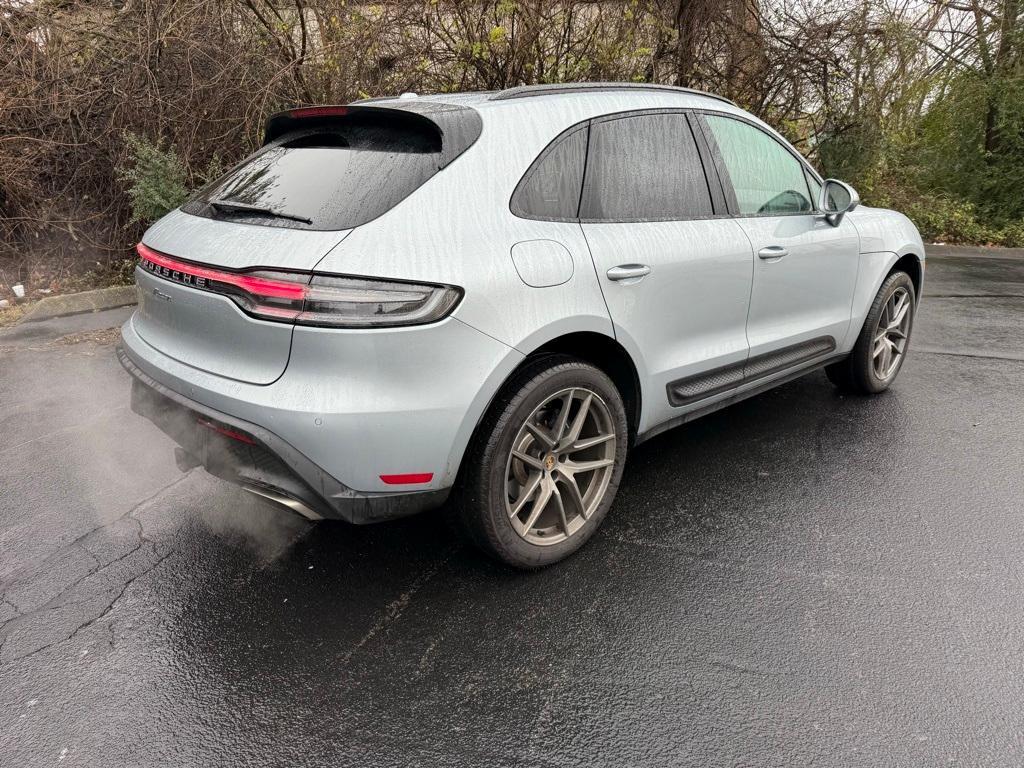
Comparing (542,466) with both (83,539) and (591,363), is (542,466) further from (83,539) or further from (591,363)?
(83,539)

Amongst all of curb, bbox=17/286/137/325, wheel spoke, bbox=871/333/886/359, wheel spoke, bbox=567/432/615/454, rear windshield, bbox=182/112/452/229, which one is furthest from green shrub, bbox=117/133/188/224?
wheel spoke, bbox=871/333/886/359

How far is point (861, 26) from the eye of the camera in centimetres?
963

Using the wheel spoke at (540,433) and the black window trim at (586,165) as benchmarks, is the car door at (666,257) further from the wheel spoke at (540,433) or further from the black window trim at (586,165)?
the wheel spoke at (540,433)

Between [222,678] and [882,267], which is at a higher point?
[882,267]

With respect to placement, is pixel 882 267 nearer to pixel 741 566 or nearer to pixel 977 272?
pixel 741 566

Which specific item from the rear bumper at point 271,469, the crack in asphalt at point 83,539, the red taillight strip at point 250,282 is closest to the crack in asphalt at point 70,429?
the crack in asphalt at point 83,539

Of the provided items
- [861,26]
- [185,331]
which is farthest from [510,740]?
[861,26]

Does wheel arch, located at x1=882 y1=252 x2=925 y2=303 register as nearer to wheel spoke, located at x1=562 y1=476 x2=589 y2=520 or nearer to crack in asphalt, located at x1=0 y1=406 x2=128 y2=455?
wheel spoke, located at x1=562 y1=476 x2=589 y2=520

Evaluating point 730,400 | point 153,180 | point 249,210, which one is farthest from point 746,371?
point 153,180

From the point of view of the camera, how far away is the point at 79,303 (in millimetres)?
6625

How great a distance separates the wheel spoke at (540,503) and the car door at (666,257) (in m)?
0.57

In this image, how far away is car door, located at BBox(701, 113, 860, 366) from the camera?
135 inches

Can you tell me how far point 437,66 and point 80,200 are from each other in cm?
388

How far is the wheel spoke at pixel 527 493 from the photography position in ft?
8.63
